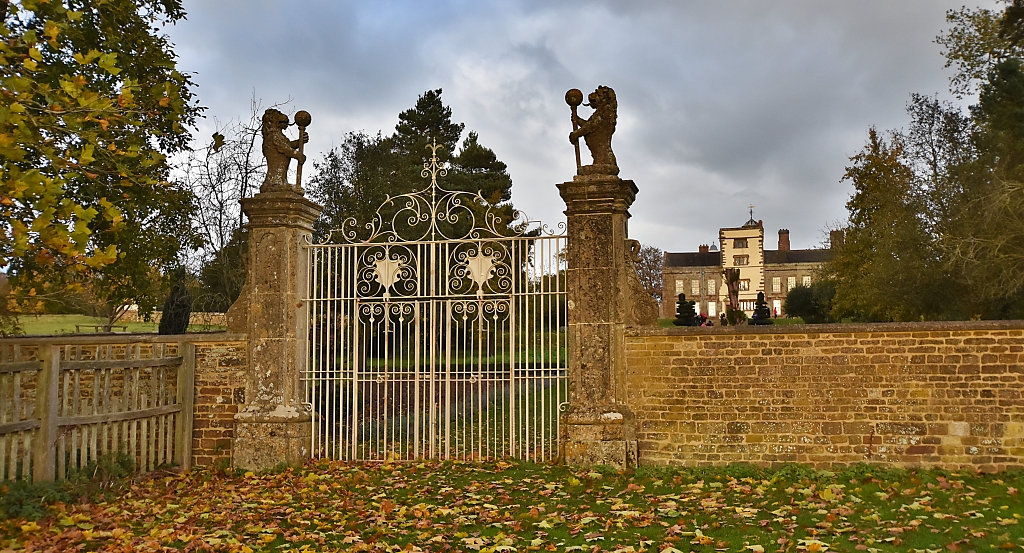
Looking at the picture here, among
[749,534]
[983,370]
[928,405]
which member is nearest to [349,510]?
[749,534]

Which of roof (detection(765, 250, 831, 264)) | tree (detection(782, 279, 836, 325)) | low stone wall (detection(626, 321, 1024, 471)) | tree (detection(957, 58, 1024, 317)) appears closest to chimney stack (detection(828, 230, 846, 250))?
tree (detection(782, 279, 836, 325))

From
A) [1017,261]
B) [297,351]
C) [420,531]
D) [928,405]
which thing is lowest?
[420,531]

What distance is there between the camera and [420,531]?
5.70 meters

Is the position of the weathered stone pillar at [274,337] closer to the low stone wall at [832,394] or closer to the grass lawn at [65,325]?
the low stone wall at [832,394]

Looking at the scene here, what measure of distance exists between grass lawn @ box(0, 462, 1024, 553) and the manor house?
49.6 meters

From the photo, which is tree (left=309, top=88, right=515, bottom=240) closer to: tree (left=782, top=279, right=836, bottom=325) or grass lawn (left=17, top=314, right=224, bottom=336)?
grass lawn (left=17, top=314, right=224, bottom=336)

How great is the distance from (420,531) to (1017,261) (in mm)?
17000

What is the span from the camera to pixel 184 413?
840 centimetres

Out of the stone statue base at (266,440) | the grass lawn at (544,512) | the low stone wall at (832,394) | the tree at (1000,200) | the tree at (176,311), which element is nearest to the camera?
the grass lawn at (544,512)

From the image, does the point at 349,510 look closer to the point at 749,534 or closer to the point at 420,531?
the point at 420,531

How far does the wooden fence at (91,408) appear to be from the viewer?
650 cm

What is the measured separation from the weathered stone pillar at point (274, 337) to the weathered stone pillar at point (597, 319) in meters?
3.03

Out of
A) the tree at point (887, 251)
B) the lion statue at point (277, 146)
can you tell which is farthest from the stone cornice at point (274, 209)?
the tree at point (887, 251)

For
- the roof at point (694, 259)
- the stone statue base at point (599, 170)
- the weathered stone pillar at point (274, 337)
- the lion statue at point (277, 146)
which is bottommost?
the weathered stone pillar at point (274, 337)
